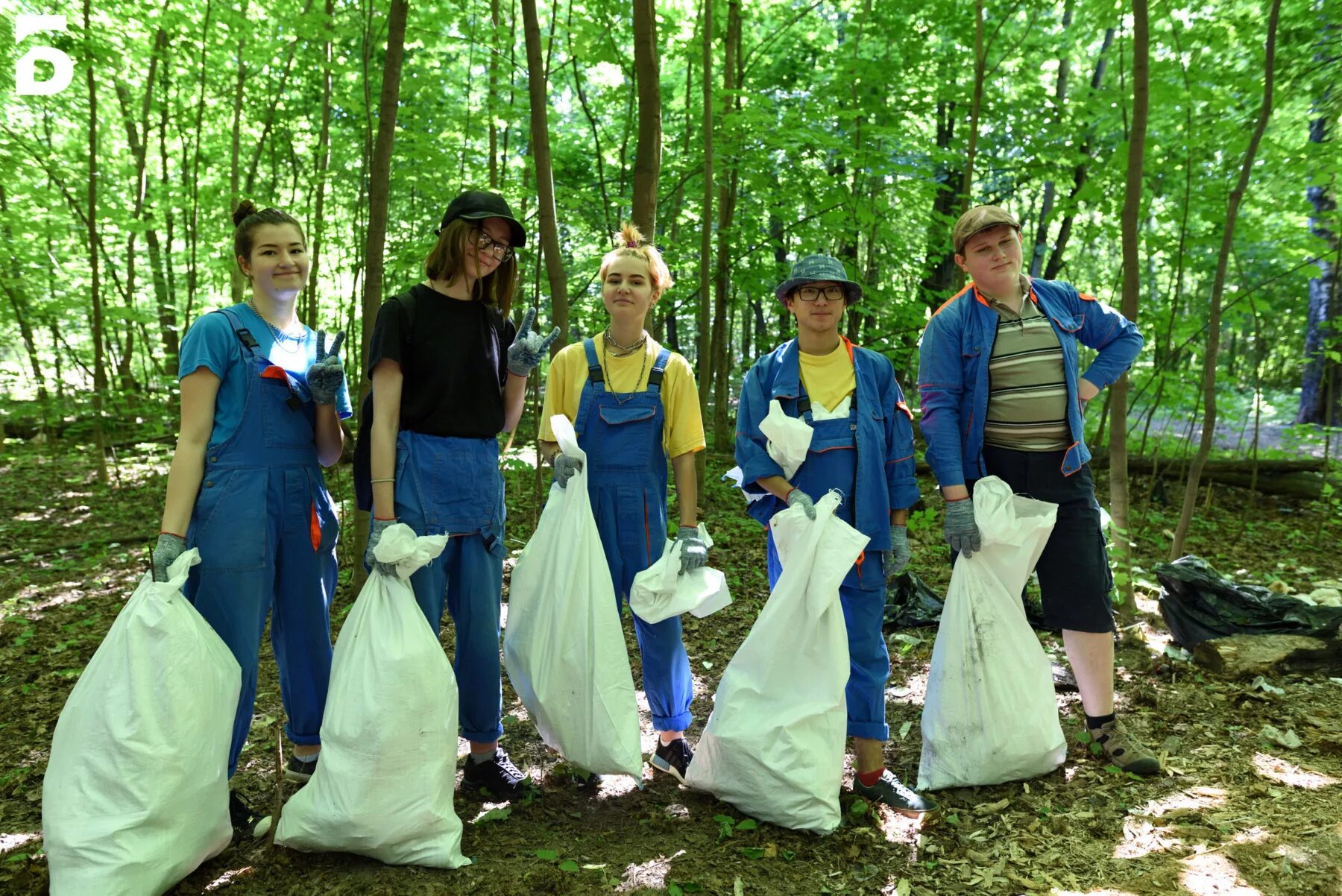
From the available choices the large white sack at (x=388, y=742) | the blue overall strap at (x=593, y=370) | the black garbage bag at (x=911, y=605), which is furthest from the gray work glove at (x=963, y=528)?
the black garbage bag at (x=911, y=605)

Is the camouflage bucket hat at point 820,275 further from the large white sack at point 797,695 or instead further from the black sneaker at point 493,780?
the black sneaker at point 493,780

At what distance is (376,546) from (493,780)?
907 mm

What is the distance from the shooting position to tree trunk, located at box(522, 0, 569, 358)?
12.0 feet

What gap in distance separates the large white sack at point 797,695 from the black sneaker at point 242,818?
1.35 m

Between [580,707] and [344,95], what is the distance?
5037mm

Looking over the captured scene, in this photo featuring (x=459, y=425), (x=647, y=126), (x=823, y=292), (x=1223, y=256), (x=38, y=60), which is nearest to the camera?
(x=459, y=425)

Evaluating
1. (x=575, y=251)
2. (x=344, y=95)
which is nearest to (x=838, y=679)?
(x=344, y=95)

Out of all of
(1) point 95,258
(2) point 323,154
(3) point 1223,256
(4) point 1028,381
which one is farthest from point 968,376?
(1) point 95,258

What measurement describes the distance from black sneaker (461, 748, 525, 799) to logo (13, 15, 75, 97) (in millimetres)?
5573

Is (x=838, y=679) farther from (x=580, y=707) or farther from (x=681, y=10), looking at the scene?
(x=681, y=10)

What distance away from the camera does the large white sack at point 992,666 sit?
2.45m

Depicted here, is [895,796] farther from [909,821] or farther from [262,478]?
[262,478]

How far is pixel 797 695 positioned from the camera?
7.41 ft

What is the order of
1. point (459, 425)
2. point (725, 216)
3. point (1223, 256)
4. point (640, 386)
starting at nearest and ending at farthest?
point (459, 425)
point (640, 386)
point (1223, 256)
point (725, 216)
